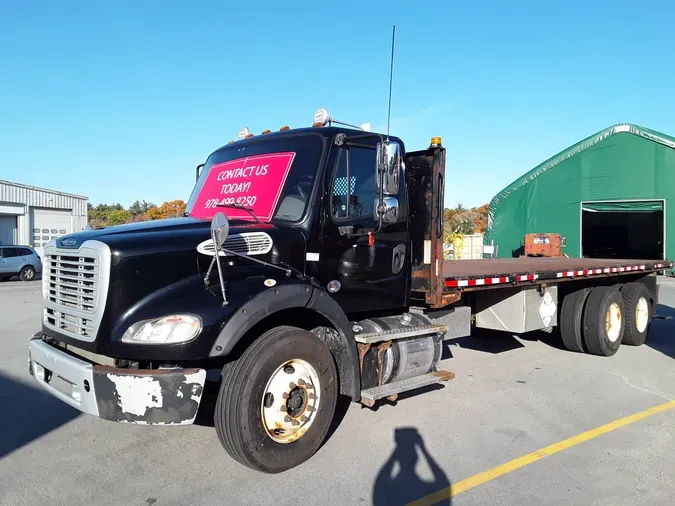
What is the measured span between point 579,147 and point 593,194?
193cm

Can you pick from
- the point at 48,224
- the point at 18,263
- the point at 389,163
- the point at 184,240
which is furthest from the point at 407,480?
the point at 48,224

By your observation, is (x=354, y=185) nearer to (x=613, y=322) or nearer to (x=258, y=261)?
(x=258, y=261)

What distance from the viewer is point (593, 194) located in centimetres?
2177

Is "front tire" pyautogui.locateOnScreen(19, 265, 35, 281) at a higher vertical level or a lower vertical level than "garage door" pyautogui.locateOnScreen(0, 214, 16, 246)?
lower

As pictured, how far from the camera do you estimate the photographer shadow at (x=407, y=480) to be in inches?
145

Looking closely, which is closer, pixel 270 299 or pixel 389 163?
pixel 270 299

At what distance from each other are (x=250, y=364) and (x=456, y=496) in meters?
1.65

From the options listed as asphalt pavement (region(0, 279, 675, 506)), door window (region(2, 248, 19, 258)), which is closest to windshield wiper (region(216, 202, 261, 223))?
asphalt pavement (region(0, 279, 675, 506))

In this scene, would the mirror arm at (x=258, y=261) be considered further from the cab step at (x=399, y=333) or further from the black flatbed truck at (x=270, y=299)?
the cab step at (x=399, y=333)

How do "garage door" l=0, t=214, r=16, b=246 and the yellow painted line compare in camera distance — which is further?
"garage door" l=0, t=214, r=16, b=246

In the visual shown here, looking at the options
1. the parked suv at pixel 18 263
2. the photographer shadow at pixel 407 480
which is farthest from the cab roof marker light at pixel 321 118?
the parked suv at pixel 18 263

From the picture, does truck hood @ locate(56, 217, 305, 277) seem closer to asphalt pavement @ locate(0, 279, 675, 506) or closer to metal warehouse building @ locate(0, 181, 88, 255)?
asphalt pavement @ locate(0, 279, 675, 506)

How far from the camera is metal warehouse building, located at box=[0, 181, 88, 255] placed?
3166cm

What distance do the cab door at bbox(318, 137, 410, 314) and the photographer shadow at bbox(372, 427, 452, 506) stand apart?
126 centimetres
